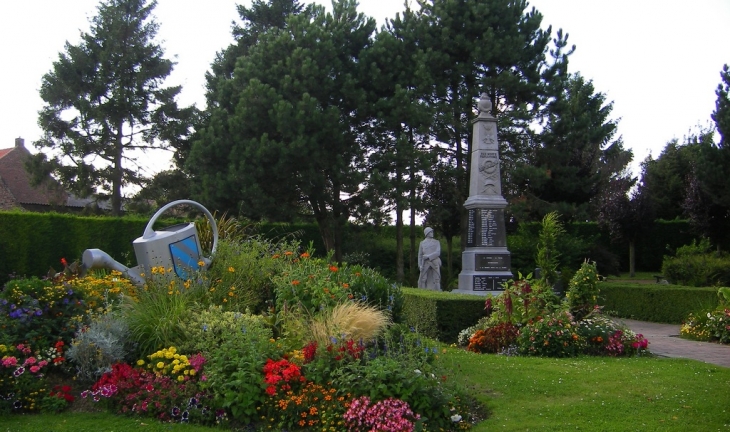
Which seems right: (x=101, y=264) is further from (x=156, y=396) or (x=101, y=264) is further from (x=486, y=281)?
(x=486, y=281)

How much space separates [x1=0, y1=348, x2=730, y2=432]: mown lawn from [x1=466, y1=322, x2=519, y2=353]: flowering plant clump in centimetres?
90

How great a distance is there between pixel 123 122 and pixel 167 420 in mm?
22986

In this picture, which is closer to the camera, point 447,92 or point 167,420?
point 167,420

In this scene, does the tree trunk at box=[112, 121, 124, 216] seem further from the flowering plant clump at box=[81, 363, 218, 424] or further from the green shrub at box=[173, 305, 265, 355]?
the flowering plant clump at box=[81, 363, 218, 424]

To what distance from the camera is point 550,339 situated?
783 cm

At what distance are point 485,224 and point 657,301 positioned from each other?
13.9 ft

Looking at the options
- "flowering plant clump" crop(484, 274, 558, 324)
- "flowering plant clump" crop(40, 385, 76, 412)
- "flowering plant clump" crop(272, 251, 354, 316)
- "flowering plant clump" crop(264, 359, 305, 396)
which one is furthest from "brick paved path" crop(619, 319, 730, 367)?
"flowering plant clump" crop(40, 385, 76, 412)

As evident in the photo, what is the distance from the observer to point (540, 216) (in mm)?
22891

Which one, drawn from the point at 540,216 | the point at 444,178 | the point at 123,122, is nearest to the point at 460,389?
the point at 444,178

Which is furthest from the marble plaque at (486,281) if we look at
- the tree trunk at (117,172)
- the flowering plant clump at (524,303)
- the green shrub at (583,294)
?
the tree trunk at (117,172)

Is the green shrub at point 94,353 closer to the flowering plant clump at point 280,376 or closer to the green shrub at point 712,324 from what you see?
the flowering plant clump at point 280,376

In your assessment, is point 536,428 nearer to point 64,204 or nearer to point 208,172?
point 208,172

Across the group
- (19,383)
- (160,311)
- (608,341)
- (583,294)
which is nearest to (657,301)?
(583,294)

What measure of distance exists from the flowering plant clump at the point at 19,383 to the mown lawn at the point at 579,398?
0.61 feet
